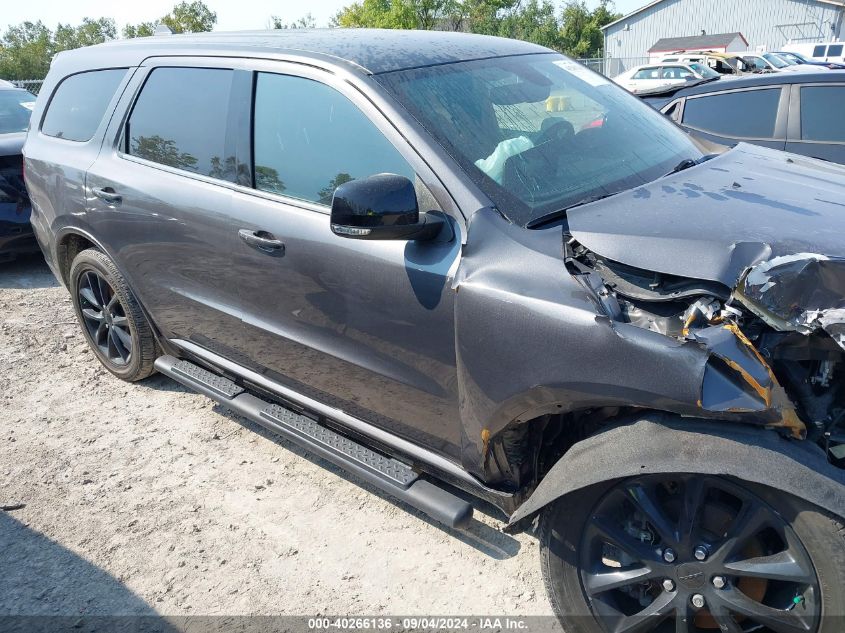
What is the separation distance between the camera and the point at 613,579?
2.18 metres

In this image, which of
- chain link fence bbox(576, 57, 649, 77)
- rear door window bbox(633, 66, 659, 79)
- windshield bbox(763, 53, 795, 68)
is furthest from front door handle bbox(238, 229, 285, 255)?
chain link fence bbox(576, 57, 649, 77)

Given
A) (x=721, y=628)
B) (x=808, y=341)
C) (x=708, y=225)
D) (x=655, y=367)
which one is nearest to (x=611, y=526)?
(x=721, y=628)

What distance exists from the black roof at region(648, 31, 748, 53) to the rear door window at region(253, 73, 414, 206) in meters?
49.6

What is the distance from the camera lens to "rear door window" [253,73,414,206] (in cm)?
268

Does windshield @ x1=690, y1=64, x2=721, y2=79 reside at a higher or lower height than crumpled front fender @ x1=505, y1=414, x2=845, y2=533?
lower

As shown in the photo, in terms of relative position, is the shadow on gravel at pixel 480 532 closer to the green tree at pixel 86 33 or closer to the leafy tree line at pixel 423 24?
the leafy tree line at pixel 423 24

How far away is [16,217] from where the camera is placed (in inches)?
255

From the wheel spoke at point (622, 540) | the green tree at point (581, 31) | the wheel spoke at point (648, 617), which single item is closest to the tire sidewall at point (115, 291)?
the wheel spoke at point (622, 540)

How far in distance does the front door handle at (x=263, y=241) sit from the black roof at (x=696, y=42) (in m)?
49.8

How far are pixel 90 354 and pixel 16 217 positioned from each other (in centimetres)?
230

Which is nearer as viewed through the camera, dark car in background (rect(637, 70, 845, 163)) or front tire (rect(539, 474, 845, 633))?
front tire (rect(539, 474, 845, 633))

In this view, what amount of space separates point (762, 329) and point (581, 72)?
76.8 inches

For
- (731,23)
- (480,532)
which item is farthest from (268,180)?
(731,23)

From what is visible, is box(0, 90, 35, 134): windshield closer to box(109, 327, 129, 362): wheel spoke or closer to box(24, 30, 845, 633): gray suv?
box(109, 327, 129, 362): wheel spoke
